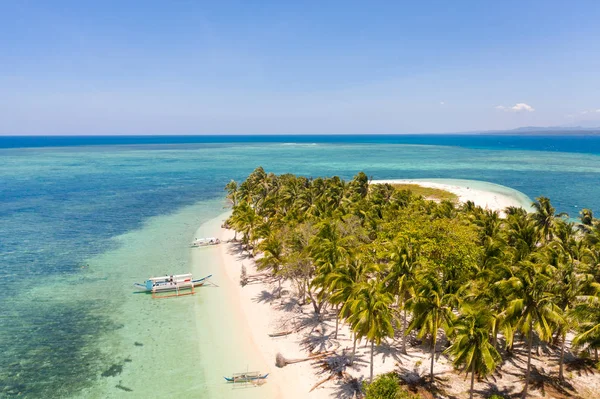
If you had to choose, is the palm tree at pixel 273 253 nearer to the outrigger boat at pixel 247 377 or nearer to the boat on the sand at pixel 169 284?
the boat on the sand at pixel 169 284

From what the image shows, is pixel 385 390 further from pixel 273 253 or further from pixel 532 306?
pixel 273 253

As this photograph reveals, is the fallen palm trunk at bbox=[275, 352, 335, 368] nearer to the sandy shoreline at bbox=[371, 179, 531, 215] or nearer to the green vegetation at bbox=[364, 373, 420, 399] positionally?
the green vegetation at bbox=[364, 373, 420, 399]

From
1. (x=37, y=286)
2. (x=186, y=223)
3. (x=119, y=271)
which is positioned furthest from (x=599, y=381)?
(x=186, y=223)

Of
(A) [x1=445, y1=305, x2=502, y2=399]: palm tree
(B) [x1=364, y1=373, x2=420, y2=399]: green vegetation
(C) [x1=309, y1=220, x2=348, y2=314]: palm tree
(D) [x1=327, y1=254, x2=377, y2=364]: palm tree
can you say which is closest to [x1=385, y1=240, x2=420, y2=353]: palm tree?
(D) [x1=327, y1=254, x2=377, y2=364]: palm tree

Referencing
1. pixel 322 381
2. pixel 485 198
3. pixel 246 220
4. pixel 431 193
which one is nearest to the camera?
pixel 322 381

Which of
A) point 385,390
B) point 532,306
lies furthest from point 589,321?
point 385,390

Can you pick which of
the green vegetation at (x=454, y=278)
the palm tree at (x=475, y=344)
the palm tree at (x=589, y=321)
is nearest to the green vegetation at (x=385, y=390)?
the green vegetation at (x=454, y=278)

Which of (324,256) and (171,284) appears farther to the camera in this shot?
(171,284)
